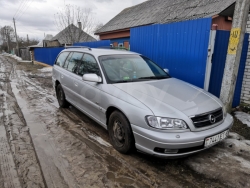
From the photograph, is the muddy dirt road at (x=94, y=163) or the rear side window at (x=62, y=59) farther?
the rear side window at (x=62, y=59)

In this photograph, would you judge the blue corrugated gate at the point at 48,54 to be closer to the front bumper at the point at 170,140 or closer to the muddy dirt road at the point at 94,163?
the muddy dirt road at the point at 94,163

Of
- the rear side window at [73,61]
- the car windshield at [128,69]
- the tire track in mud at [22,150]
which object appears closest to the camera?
the tire track in mud at [22,150]

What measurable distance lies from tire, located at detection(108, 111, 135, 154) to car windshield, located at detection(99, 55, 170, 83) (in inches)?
26.9

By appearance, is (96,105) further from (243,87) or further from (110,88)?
(243,87)

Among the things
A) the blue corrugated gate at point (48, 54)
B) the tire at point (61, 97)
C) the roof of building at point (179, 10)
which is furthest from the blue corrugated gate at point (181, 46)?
the blue corrugated gate at point (48, 54)

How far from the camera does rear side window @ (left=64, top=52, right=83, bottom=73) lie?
4428 mm

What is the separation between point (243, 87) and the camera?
4914 millimetres

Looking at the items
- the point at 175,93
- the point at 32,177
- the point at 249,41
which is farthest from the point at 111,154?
the point at 249,41

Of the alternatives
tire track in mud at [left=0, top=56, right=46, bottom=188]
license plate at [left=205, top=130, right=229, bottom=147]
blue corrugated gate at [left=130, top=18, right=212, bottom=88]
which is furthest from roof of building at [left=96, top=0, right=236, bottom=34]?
tire track in mud at [left=0, top=56, right=46, bottom=188]

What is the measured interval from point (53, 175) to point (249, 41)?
5.05 meters

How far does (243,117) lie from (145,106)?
3.03m

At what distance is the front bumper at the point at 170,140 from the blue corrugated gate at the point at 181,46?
239 cm

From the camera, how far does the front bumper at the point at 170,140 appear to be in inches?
94.7

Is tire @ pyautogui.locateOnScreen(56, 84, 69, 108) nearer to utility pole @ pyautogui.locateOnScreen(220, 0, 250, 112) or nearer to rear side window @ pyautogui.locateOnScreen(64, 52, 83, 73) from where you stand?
rear side window @ pyautogui.locateOnScreen(64, 52, 83, 73)
